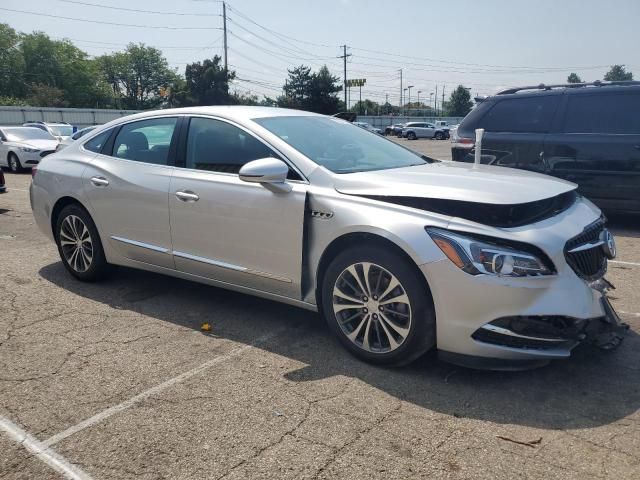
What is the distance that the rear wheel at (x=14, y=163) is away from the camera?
17.0 metres

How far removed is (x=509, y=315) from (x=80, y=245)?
388 centimetres

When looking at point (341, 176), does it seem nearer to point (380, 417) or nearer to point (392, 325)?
point (392, 325)

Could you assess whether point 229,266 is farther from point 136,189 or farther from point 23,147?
point 23,147

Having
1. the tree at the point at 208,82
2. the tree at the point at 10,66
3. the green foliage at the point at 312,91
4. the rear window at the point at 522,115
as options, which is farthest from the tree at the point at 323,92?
the rear window at the point at 522,115

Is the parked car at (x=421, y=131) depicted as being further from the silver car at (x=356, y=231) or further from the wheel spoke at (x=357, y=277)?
the wheel spoke at (x=357, y=277)

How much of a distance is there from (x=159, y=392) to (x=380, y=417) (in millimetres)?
1247

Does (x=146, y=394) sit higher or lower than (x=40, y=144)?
lower

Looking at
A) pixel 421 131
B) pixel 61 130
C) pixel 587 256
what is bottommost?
pixel 587 256

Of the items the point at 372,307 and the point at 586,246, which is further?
the point at 372,307

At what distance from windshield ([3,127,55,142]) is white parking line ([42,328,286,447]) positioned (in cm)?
1649

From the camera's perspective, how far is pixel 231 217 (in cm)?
408

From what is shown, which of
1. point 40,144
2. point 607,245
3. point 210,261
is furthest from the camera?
point 40,144

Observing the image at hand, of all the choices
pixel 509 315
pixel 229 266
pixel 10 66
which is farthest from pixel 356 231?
pixel 10 66

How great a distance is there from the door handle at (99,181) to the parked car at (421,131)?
5451 cm
